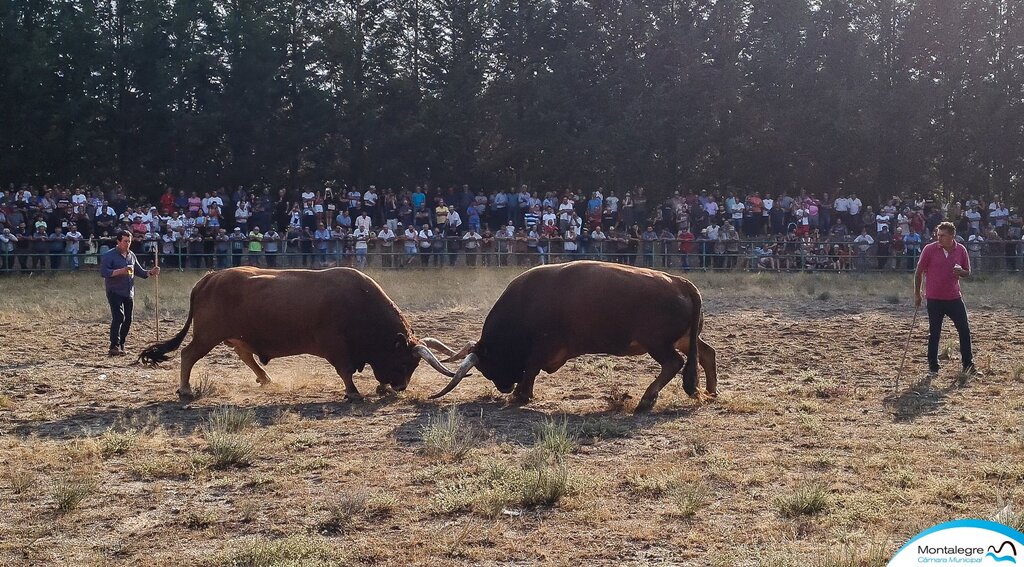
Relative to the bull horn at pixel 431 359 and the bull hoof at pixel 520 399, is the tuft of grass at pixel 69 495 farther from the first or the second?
the bull hoof at pixel 520 399

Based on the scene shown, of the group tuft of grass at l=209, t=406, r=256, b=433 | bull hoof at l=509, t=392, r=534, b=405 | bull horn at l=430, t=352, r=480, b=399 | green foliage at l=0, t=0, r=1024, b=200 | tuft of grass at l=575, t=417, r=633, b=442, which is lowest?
bull hoof at l=509, t=392, r=534, b=405

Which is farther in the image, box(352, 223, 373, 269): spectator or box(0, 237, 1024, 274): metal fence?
box(352, 223, 373, 269): spectator

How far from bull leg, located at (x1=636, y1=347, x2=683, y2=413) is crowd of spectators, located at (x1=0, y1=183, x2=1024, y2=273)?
47.4 ft

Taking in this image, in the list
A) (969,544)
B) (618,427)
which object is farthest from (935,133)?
(969,544)

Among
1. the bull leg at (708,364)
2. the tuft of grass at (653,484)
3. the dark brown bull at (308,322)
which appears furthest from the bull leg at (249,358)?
the tuft of grass at (653,484)

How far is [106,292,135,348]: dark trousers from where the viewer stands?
14453 millimetres

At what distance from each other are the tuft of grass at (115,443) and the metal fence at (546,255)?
1592 centimetres

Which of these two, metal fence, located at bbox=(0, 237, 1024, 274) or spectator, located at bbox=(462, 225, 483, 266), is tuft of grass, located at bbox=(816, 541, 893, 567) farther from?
spectator, located at bbox=(462, 225, 483, 266)

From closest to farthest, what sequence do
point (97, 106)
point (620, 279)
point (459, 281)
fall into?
point (620, 279) < point (459, 281) < point (97, 106)

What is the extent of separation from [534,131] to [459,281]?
13889 mm

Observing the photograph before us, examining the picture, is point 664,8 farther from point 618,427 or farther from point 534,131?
point 618,427

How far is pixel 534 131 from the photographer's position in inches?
1399

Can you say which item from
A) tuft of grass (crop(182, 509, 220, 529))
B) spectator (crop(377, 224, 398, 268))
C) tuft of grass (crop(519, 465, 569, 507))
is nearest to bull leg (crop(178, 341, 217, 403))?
tuft of grass (crop(182, 509, 220, 529))

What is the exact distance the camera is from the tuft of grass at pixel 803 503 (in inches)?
254
